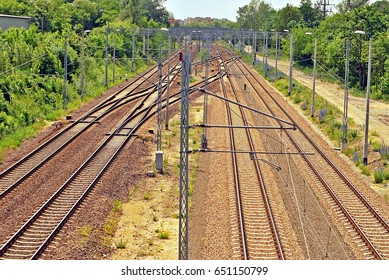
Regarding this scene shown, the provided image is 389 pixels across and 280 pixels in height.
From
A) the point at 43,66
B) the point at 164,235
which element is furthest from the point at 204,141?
the point at 43,66

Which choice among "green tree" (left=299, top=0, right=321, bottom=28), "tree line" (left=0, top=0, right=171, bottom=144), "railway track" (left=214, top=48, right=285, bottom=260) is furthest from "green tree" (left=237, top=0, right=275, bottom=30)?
"railway track" (left=214, top=48, right=285, bottom=260)

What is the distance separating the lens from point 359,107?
5369cm

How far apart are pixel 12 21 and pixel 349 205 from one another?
2224 inches

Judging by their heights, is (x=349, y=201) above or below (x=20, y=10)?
below

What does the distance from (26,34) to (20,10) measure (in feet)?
89.2

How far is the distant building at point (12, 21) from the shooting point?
71.0m

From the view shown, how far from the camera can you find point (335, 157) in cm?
3406

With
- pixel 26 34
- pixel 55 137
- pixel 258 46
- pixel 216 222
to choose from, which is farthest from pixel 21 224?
pixel 258 46

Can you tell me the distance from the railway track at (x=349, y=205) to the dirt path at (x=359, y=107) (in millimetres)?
6929

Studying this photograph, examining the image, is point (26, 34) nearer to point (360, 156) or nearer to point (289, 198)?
point (360, 156)

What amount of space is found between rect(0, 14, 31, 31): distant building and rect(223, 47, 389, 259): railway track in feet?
142

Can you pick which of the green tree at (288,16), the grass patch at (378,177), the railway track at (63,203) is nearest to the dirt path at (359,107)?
the grass patch at (378,177)

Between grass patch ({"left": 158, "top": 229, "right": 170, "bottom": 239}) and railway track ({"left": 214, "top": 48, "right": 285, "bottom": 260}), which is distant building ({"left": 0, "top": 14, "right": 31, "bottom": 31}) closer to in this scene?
railway track ({"left": 214, "top": 48, "right": 285, "bottom": 260})

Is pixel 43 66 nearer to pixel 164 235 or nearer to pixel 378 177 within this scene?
pixel 378 177
